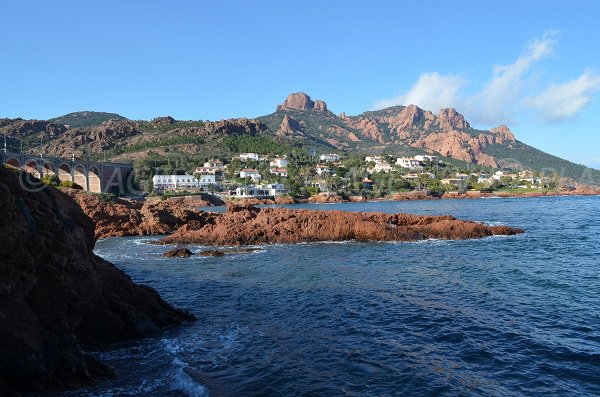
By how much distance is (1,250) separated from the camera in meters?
9.77

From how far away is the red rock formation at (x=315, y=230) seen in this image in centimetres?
3812

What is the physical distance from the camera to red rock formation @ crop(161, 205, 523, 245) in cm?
3812

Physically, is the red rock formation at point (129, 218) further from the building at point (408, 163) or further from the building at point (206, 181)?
the building at point (408, 163)

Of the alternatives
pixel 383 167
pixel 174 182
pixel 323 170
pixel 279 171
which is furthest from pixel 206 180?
pixel 383 167

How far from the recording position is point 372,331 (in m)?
14.5

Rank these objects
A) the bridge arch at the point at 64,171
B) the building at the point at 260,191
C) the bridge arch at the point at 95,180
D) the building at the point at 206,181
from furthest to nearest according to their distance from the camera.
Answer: the building at the point at 206,181
the building at the point at 260,191
the bridge arch at the point at 95,180
the bridge arch at the point at 64,171

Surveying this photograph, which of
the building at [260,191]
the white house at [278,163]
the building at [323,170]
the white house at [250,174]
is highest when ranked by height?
the white house at [278,163]

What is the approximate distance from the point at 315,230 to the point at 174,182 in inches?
4173

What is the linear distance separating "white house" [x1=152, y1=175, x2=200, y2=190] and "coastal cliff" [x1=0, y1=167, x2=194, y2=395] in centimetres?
12381

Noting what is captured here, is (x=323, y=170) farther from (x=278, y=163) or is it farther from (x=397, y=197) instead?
(x=397, y=197)

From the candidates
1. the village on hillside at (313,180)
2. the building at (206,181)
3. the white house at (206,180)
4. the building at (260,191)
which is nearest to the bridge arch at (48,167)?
the village on hillside at (313,180)

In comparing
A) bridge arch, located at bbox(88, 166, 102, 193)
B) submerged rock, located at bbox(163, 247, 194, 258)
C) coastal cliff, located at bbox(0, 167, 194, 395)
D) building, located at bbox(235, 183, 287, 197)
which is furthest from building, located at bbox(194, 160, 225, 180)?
coastal cliff, located at bbox(0, 167, 194, 395)

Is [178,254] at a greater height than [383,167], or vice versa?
[383,167]

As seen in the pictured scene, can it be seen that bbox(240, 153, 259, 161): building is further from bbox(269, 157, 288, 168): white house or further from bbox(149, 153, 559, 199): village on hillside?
bbox(269, 157, 288, 168): white house
